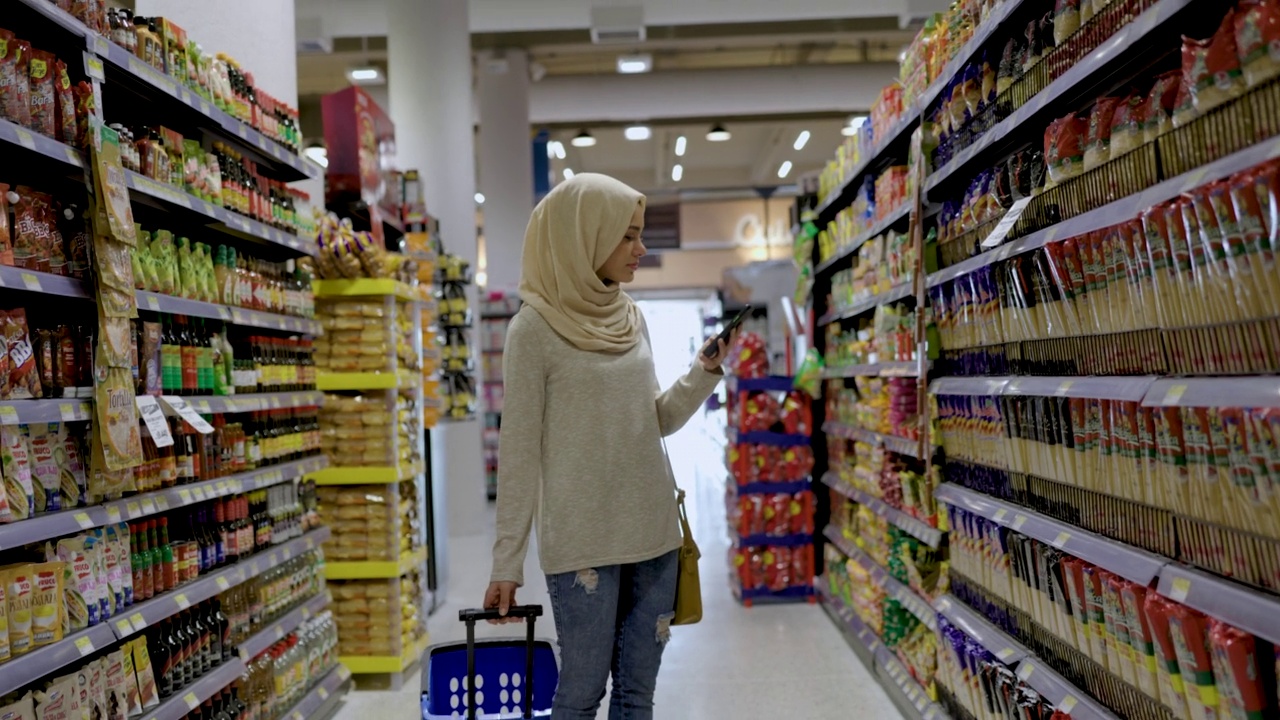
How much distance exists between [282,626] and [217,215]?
5.01ft

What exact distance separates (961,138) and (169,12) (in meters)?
3.04

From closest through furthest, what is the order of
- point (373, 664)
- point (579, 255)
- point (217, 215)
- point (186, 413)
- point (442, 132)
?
point (579, 255) → point (186, 413) → point (217, 215) → point (373, 664) → point (442, 132)

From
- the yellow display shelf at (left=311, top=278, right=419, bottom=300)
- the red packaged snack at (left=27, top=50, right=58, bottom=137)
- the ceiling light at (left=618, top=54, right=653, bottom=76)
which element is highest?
the ceiling light at (left=618, top=54, right=653, bottom=76)

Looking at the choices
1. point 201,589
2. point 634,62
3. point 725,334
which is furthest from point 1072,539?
point 634,62

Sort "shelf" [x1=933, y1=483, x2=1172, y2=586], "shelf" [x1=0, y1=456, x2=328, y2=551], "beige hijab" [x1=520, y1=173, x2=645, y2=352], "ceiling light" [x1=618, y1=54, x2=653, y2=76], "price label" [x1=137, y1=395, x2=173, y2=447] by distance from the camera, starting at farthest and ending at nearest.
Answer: "ceiling light" [x1=618, y1=54, x2=653, y2=76]
"price label" [x1=137, y1=395, x2=173, y2=447]
"beige hijab" [x1=520, y1=173, x2=645, y2=352]
"shelf" [x1=0, y1=456, x2=328, y2=551]
"shelf" [x1=933, y1=483, x2=1172, y2=586]

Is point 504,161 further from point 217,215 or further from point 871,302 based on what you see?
point 217,215

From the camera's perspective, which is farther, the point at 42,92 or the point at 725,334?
the point at 725,334

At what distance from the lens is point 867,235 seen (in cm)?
456

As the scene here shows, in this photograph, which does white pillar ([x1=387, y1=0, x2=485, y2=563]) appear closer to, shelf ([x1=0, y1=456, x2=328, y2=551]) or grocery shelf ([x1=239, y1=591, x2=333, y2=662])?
grocery shelf ([x1=239, y1=591, x2=333, y2=662])

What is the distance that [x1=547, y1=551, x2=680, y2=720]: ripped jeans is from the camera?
2.27m

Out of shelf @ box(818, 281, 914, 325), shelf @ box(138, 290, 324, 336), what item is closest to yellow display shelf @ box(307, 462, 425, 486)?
shelf @ box(138, 290, 324, 336)

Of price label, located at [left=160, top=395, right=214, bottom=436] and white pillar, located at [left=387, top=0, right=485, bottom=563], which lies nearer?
price label, located at [left=160, top=395, right=214, bottom=436]

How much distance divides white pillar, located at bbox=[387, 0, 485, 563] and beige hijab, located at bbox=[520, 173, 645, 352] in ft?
21.6

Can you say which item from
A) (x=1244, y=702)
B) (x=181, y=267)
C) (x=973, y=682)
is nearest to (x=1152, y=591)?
(x=1244, y=702)
